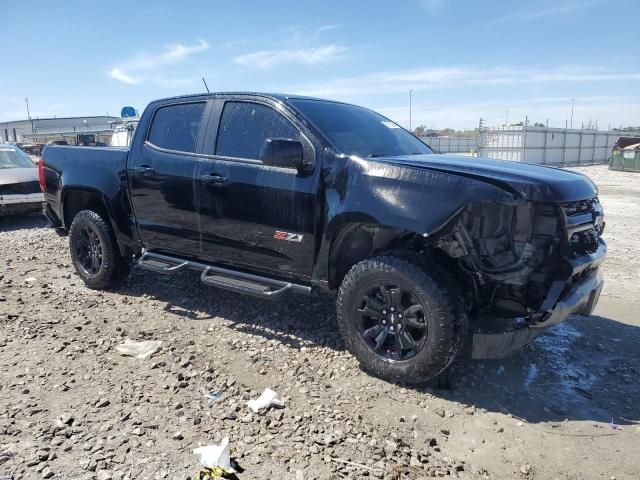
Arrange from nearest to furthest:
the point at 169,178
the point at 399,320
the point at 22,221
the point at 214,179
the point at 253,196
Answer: the point at 399,320, the point at 253,196, the point at 214,179, the point at 169,178, the point at 22,221

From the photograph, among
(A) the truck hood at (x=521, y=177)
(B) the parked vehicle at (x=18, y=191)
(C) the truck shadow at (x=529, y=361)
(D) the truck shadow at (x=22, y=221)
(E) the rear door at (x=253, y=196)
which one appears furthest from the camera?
(D) the truck shadow at (x=22, y=221)

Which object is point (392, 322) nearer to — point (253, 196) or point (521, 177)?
point (521, 177)

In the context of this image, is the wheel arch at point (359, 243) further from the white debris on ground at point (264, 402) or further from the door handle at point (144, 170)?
the door handle at point (144, 170)

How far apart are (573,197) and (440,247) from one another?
0.86 metres

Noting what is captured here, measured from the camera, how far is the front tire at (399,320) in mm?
3148

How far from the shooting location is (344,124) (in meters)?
4.11

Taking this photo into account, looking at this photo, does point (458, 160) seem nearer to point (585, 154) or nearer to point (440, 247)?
point (440, 247)

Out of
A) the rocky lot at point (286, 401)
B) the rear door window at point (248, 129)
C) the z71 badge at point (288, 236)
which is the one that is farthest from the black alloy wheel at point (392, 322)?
the rear door window at point (248, 129)

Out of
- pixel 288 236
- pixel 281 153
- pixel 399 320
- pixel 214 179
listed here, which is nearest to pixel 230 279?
pixel 288 236

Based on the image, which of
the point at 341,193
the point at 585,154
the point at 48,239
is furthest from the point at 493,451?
the point at 585,154

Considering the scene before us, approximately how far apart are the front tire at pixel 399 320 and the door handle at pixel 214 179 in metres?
1.34

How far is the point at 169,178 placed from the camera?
4508mm

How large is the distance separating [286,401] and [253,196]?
5.15ft

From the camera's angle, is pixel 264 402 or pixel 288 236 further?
pixel 288 236
